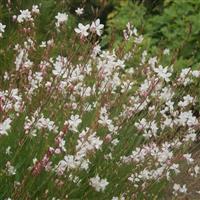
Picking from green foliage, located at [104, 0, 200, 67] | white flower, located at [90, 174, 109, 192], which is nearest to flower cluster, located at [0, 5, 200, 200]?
white flower, located at [90, 174, 109, 192]

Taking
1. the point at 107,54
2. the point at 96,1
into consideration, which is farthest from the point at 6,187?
the point at 96,1

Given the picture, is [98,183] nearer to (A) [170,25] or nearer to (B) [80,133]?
(B) [80,133]

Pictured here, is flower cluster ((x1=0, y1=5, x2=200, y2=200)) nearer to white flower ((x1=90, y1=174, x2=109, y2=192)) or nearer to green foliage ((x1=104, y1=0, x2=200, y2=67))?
white flower ((x1=90, y1=174, x2=109, y2=192))

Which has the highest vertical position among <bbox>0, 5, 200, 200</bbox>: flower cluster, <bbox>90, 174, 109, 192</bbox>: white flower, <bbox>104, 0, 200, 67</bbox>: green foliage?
<bbox>104, 0, 200, 67</bbox>: green foliage

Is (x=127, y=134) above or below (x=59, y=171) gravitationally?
above

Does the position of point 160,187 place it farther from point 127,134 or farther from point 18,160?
point 18,160

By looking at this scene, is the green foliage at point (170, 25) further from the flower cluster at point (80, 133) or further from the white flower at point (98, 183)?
the white flower at point (98, 183)

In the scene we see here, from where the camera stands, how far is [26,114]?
3627 millimetres

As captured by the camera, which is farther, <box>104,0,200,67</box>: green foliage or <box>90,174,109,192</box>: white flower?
<box>104,0,200,67</box>: green foliage

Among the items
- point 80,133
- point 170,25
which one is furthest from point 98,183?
point 170,25

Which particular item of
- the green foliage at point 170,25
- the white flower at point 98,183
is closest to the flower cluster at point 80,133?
the white flower at point 98,183

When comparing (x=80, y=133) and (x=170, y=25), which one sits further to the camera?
(x=170, y=25)

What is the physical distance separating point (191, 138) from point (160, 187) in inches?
19.2

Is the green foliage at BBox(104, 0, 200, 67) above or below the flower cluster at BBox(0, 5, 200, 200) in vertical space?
above
